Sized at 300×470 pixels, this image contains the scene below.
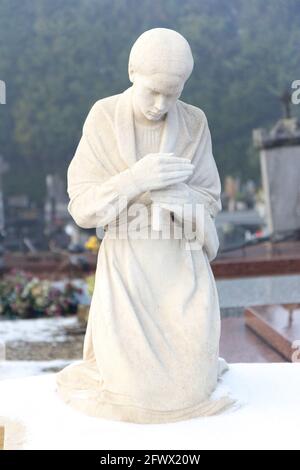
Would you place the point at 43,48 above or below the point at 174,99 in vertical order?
above

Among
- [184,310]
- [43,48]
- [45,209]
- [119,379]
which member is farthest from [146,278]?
[43,48]

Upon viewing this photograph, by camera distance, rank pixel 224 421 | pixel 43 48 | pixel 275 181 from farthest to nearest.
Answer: pixel 43 48
pixel 275 181
pixel 224 421

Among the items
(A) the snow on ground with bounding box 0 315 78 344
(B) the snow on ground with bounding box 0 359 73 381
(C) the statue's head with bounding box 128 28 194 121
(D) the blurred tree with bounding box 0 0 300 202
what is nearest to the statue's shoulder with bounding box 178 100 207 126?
(C) the statue's head with bounding box 128 28 194 121

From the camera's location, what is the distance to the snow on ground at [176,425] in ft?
10.1

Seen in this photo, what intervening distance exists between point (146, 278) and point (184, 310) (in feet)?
0.62

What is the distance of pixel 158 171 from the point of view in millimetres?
3260

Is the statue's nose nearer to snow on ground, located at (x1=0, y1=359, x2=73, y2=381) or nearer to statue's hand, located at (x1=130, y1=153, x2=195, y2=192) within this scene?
statue's hand, located at (x1=130, y1=153, x2=195, y2=192)

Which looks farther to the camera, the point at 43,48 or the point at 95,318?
the point at 43,48

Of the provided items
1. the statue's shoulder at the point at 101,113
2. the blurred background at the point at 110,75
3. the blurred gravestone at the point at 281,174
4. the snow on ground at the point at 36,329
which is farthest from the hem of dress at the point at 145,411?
the blurred background at the point at 110,75

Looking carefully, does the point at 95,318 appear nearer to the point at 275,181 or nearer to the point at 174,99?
the point at 174,99

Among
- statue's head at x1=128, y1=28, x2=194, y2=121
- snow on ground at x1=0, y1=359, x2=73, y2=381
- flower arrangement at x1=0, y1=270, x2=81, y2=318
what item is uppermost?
statue's head at x1=128, y1=28, x2=194, y2=121

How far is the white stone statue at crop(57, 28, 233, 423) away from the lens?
3271 mm

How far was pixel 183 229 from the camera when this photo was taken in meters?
3.46

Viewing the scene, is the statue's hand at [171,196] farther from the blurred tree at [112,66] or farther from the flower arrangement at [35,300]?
the blurred tree at [112,66]
